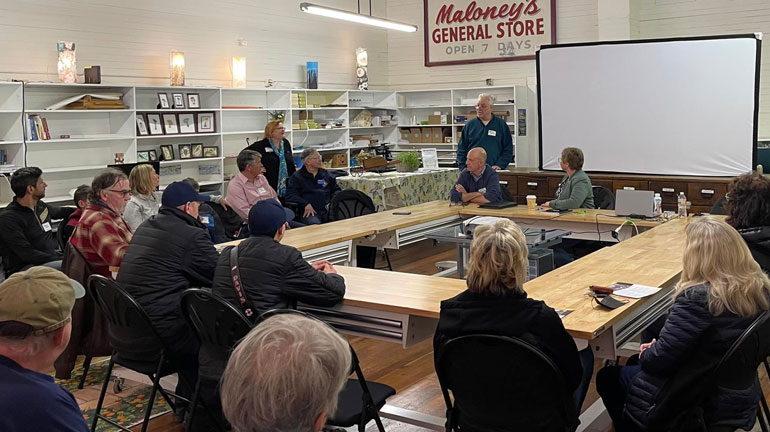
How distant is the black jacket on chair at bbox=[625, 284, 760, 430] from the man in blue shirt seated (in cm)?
407

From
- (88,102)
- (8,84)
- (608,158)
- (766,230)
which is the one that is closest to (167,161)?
(88,102)

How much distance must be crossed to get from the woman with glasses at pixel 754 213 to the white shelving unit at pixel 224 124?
6378 mm

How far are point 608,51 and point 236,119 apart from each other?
4.74m

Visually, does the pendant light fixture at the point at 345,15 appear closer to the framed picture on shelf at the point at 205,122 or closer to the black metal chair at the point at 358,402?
the framed picture on shelf at the point at 205,122

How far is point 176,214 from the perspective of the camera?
4016 millimetres

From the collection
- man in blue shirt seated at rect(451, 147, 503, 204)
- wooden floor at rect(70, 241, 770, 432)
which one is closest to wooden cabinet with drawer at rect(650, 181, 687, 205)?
man in blue shirt seated at rect(451, 147, 503, 204)

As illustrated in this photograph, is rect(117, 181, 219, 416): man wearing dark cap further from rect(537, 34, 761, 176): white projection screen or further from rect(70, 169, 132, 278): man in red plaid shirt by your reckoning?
rect(537, 34, 761, 176): white projection screen

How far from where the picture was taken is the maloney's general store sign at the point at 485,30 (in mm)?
11367

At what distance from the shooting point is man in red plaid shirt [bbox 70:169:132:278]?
466 cm

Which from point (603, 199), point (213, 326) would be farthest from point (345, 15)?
point (213, 326)

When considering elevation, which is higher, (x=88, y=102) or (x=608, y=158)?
(x=88, y=102)

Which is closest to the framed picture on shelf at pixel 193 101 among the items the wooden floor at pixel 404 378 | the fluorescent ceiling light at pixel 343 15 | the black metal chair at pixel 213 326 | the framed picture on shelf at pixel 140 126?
the framed picture on shelf at pixel 140 126

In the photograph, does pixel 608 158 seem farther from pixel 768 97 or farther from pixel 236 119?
pixel 236 119

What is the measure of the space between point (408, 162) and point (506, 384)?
23.7 ft
